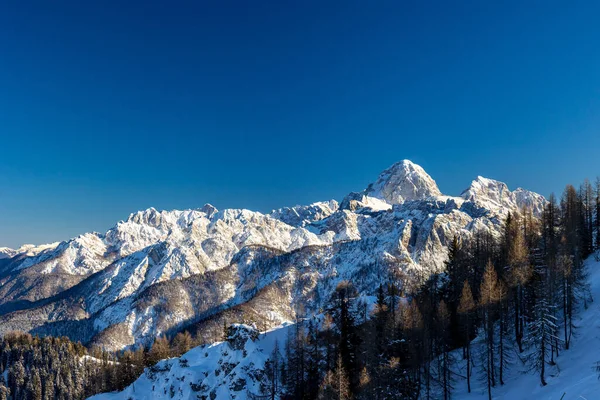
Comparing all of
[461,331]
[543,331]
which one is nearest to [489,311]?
[543,331]

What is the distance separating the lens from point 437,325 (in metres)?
67.9

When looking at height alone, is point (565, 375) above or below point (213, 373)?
above

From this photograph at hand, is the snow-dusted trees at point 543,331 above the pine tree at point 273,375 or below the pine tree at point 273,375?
above

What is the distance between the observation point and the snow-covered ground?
41.5 metres

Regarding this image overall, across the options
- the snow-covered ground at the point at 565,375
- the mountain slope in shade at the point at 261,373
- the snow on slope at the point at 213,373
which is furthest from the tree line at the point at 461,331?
the snow on slope at the point at 213,373

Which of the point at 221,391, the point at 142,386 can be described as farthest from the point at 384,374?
the point at 142,386

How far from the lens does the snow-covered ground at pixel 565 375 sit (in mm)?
41531

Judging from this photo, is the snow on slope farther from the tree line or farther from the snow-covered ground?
the snow-covered ground

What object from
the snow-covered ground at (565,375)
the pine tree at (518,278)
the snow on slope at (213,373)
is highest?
the pine tree at (518,278)

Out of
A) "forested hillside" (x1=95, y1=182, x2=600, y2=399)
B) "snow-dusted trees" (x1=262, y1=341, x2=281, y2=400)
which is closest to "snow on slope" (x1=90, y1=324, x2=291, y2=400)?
"forested hillside" (x1=95, y1=182, x2=600, y2=399)

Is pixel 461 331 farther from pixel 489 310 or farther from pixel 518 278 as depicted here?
pixel 489 310

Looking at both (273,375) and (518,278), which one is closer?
(518,278)

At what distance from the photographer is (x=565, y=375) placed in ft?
155

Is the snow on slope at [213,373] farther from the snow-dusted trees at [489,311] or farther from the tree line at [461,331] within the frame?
the snow-dusted trees at [489,311]
